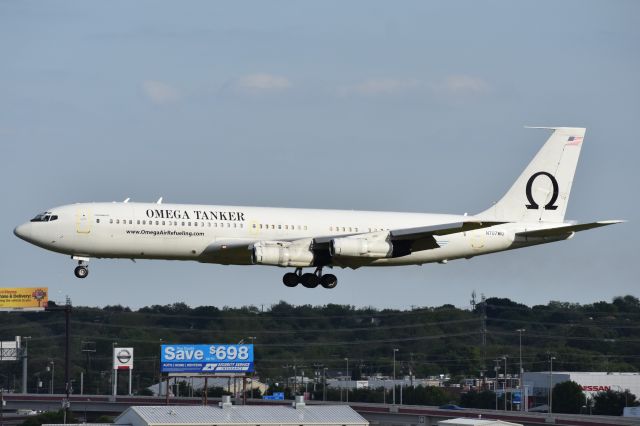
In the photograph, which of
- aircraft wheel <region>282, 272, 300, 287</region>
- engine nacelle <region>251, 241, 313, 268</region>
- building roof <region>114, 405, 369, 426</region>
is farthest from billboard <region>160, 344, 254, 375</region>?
engine nacelle <region>251, 241, 313, 268</region>

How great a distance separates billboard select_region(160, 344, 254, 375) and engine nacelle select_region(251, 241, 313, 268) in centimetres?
3150

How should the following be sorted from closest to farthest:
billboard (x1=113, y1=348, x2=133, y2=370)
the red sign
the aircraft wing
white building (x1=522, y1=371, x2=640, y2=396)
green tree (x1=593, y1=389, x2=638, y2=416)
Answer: the aircraft wing
green tree (x1=593, y1=389, x2=638, y2=416)
billboard (x1=113, y1=348, x2=133, y2=370)
the red sign
white building (x1=522, y1=371, x2=640, y2=396)

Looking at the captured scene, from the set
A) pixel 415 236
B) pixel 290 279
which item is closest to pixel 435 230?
pixel 415 236

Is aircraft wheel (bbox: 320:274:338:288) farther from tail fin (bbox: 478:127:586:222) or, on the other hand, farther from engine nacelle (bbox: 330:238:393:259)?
tail fin (bbox: 478:127:586:222)

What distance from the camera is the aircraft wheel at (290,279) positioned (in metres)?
95.7

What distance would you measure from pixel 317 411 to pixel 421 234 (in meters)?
17.5

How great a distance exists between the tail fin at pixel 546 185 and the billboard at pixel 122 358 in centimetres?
9202

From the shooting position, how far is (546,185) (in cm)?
10269

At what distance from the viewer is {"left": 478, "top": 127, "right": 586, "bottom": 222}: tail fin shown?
10175 cm

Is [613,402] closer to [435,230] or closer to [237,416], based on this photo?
[237,416]

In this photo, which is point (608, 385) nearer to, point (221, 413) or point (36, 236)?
point (221, 413)

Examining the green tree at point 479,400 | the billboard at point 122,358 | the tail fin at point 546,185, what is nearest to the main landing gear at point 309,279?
the tail fin at point 546,185

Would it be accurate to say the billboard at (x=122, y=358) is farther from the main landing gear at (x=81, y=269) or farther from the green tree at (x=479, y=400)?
the main landing gear at (x=81, y=269)

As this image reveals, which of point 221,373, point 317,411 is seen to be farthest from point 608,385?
point 317,411
